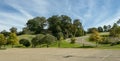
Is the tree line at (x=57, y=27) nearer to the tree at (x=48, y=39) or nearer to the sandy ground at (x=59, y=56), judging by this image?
the tree at (x=48, y=39)

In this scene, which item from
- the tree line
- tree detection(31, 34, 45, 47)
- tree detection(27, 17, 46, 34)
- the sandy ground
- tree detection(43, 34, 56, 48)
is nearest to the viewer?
the sandy ground

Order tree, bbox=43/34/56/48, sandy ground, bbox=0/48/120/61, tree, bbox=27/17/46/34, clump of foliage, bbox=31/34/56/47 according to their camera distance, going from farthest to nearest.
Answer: tree, bbox=27/17/46/34 → clump of foliage, bbox=31/34/56/47 → tree, bbox=43/34/56/48 → sandy ground, bbox=0/48/120/61

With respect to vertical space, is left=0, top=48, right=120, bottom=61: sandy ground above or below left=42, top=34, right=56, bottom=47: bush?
below

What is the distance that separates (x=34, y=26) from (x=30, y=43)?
61.3m

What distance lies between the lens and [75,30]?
10625 centimetres

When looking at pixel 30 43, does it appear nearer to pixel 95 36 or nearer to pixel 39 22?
pixel 95 36

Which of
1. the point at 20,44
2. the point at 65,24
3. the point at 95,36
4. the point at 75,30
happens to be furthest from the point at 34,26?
the point at 95,36

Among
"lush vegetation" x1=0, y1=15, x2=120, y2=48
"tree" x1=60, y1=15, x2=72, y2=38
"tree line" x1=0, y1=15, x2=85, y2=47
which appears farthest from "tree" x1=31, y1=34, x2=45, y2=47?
"tree" x1=60, y1=15, x2=72, y2=38

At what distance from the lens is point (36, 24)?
127000 millimetres

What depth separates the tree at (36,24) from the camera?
125931mm

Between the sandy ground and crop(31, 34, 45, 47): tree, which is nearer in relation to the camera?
the sandy ground

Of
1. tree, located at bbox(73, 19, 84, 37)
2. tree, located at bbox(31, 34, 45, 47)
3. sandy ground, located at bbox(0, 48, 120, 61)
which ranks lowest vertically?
sandy ground, located at bbox(0, 48, 120, 61)

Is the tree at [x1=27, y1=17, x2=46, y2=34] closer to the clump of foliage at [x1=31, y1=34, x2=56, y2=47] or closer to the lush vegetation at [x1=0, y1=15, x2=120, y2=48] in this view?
the lush vegetation at [x1=0, y1=15, x2=120, y2=48]

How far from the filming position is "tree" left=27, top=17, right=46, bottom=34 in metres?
126
